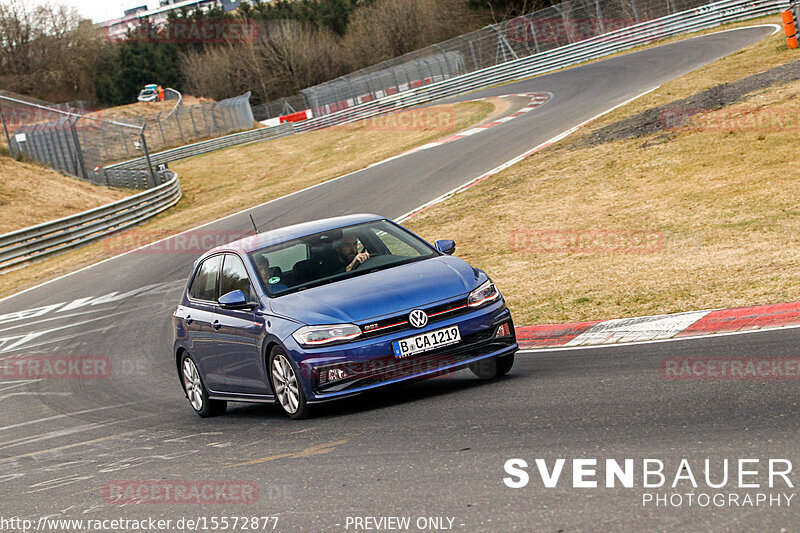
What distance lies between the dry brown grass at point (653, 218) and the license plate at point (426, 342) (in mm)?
3152

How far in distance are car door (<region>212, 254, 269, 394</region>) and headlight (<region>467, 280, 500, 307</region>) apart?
1.73 metres

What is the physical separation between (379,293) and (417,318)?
406 mm

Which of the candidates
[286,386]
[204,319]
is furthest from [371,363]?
[204,319]

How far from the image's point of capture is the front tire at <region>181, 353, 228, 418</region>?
9430mm

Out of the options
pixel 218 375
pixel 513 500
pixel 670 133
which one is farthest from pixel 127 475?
pixel 670 133

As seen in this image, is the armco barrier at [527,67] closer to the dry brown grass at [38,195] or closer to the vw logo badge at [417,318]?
the dry brown grass at [38,195]

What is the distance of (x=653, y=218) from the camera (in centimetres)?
1600

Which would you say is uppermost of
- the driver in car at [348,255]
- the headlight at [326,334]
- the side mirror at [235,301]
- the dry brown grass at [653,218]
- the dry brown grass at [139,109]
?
the dry brown grass at [139,109]

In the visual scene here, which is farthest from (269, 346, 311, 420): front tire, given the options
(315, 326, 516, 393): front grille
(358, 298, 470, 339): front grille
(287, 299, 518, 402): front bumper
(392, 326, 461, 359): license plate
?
(392, 326, 461, 359): license plate

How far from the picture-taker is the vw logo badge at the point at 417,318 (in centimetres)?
748

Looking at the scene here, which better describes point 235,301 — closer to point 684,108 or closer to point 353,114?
point 684,108

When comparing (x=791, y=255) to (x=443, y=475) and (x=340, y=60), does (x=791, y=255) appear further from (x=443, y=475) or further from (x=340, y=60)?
(x=340, y=60)

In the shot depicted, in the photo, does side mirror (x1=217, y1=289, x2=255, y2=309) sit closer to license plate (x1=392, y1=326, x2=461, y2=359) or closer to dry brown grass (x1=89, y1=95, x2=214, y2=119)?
license plate (x1=392, y1=326, x2=461, y2=359)

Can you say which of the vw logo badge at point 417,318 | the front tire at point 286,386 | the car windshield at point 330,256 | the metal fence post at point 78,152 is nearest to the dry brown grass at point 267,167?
the metal fence post at point 78,152
